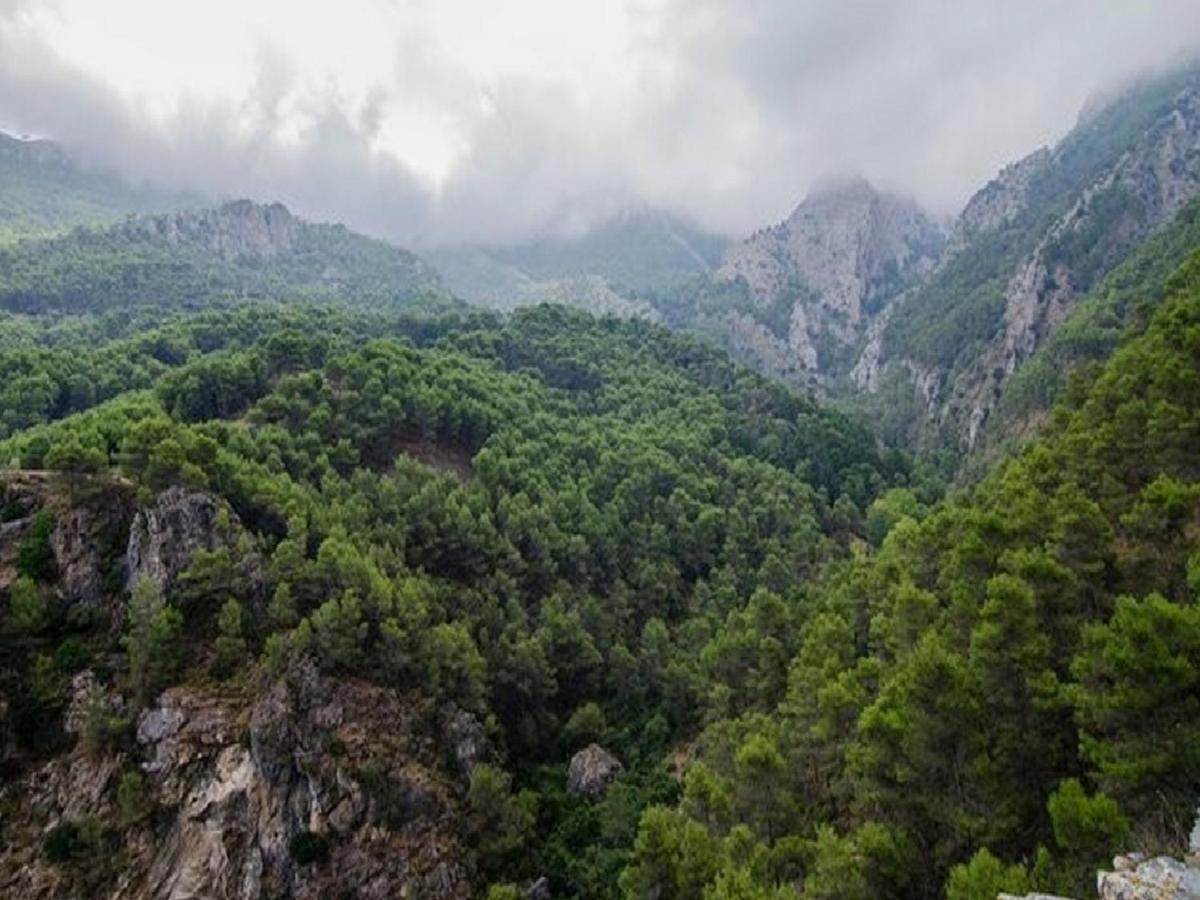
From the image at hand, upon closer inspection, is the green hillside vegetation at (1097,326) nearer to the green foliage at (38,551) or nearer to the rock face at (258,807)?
the rock face at (258,807)

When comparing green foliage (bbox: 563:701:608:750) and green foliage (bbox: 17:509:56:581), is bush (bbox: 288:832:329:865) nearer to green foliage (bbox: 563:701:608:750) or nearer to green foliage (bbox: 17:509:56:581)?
green foliage (bbox: 563:701:608:750)

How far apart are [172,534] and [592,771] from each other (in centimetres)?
3854

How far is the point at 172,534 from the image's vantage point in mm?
66062

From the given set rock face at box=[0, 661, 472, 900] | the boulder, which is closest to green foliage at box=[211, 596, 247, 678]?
rock face at box=[0, 661, 472, 900]

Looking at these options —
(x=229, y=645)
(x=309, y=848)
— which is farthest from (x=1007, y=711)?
(x=229, y=645)

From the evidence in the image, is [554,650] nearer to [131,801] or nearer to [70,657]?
[131,801]

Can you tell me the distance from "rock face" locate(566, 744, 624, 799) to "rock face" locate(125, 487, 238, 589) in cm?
3373

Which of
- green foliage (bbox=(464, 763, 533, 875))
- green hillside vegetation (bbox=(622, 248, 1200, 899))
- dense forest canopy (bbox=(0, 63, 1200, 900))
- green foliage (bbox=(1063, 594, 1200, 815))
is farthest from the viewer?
green foliage (bbox=(464, 763, 533, 875))

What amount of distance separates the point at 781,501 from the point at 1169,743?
301 ft

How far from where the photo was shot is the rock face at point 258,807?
55.0 meters

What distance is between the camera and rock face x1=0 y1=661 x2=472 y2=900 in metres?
55.0

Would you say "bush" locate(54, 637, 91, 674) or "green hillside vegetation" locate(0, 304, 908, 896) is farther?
"green hillside vegetation" locate(0, 304, 908, 896)

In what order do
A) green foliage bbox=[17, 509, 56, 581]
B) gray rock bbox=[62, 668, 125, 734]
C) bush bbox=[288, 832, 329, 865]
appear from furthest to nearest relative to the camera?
1. green foliage bbox=[17, 509, 56, 581]
2. gray rock bbox=[62, 668, 125, 734]
3. bush bbox=[288, 832, 329, 865]

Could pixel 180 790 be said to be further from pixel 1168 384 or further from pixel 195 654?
pixel 1168 384
